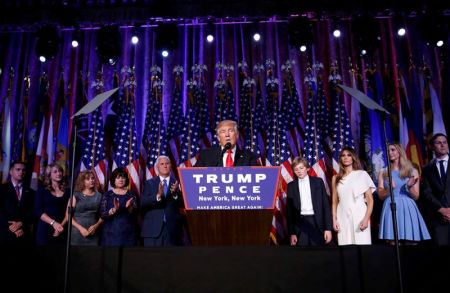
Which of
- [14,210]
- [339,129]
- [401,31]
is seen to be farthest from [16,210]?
[401,31]

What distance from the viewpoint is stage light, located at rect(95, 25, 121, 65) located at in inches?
259

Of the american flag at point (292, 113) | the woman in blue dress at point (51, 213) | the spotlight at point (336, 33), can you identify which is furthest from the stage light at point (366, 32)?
the woman in blue dress at point (51, 213)

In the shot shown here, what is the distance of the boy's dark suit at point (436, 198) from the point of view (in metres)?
5.00

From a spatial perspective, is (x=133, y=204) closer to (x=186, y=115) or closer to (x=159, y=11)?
(x=186, y=115)

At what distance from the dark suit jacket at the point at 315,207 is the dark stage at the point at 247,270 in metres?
→ 2.43

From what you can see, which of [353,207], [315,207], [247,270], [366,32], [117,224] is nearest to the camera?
[247,270]

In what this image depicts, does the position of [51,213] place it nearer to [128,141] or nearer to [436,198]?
[128,141]

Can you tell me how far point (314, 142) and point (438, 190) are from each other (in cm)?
178

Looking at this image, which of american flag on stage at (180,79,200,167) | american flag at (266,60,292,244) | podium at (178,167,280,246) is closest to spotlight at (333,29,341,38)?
american flag at (266,60,292,244)

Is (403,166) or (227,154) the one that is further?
(403,166)

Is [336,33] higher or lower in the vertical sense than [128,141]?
higher

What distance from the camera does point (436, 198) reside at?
16.6ft

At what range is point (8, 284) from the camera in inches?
98.0

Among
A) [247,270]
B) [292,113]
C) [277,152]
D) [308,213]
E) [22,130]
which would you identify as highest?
[292,113]
